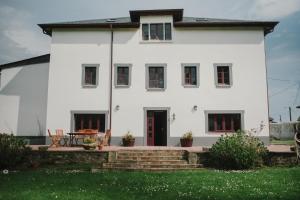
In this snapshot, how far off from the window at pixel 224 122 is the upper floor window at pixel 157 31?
6300mm

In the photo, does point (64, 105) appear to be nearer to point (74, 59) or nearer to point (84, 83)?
point (84, 83)

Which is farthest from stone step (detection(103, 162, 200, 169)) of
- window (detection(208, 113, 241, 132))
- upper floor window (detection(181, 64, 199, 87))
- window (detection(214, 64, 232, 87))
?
window (detection(214, 64, 232, 87))

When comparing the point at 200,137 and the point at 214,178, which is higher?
the point at 200,137

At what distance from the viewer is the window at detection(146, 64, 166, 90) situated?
64.5 ft

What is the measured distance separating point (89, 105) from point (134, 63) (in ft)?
13.6

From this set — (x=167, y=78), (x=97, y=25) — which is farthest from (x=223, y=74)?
(x=97, y=25)

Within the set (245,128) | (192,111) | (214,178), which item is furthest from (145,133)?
(214,178)

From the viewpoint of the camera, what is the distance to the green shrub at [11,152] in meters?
12.4

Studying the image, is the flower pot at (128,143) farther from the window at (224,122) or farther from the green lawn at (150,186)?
the green lawn at (150,186)

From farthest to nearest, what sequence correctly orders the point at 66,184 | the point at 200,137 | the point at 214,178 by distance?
1. the point at 200,137
2. the point at 214,178
3. the point at 66,184

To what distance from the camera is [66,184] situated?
9.04 m

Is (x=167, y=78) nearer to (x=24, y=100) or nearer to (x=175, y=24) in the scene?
(x=175, y=24)

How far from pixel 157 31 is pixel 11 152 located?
40.3 feet

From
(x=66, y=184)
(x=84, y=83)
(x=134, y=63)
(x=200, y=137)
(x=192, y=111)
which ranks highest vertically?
(x=134, y=63)
